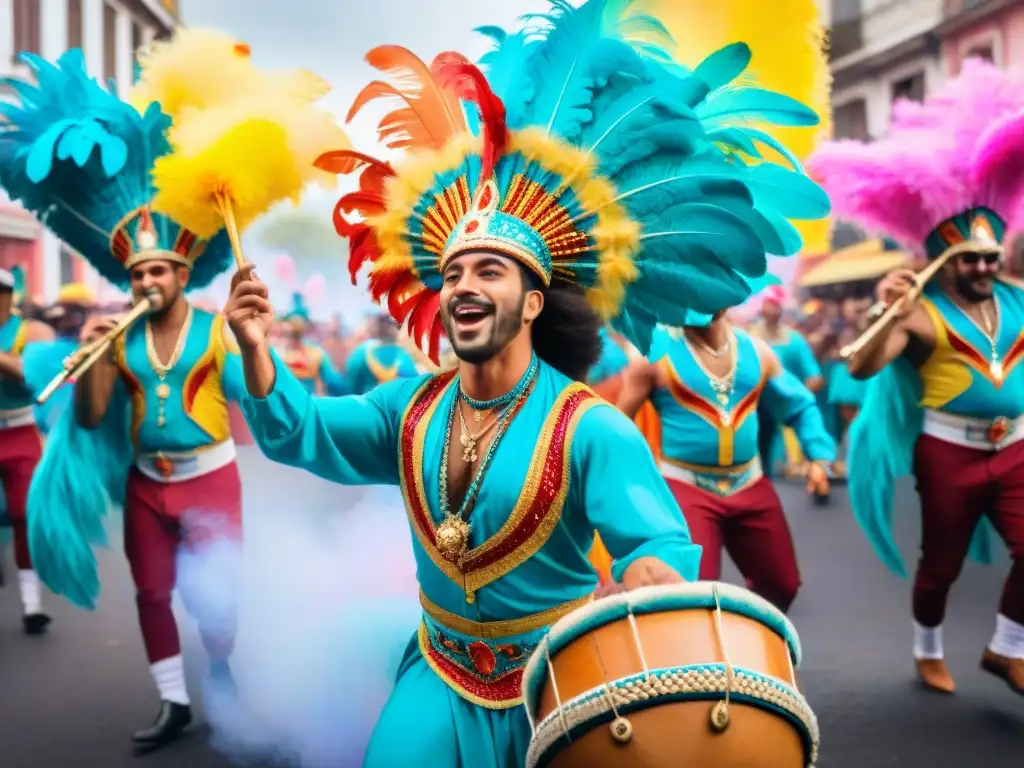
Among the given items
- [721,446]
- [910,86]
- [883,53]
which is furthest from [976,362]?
[910,86]

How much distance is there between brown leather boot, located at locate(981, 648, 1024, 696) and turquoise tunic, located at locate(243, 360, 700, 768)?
9.88 ft

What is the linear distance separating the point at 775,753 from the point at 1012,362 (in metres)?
3.55

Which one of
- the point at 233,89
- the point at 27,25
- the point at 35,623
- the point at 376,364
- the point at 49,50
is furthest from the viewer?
the point at 49,50

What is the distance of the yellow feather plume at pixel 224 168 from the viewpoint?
3.13 m

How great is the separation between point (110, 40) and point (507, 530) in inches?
906

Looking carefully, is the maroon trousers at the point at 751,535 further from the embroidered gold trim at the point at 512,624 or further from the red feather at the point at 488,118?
the red feather at the point at 488,118

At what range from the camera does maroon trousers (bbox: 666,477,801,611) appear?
4480 millimetres

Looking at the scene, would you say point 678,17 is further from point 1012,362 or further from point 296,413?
point 1012,362

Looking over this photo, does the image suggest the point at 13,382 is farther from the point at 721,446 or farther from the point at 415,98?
the point at 415,98

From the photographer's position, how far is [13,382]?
233 inches

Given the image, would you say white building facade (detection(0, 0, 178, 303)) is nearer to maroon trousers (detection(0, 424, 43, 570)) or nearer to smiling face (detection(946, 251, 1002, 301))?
maroon trousers (detection(0, 424, 43, 570))

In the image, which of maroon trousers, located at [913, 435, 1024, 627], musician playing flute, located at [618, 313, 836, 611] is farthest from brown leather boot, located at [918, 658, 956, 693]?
musician playing flute, located at [618, 313, 836, 611]

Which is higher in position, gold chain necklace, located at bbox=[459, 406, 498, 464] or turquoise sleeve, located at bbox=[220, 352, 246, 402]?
turquoise sleeve, located at bbox=[220, 352, 246, 402]

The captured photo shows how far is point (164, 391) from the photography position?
14.3 ft
